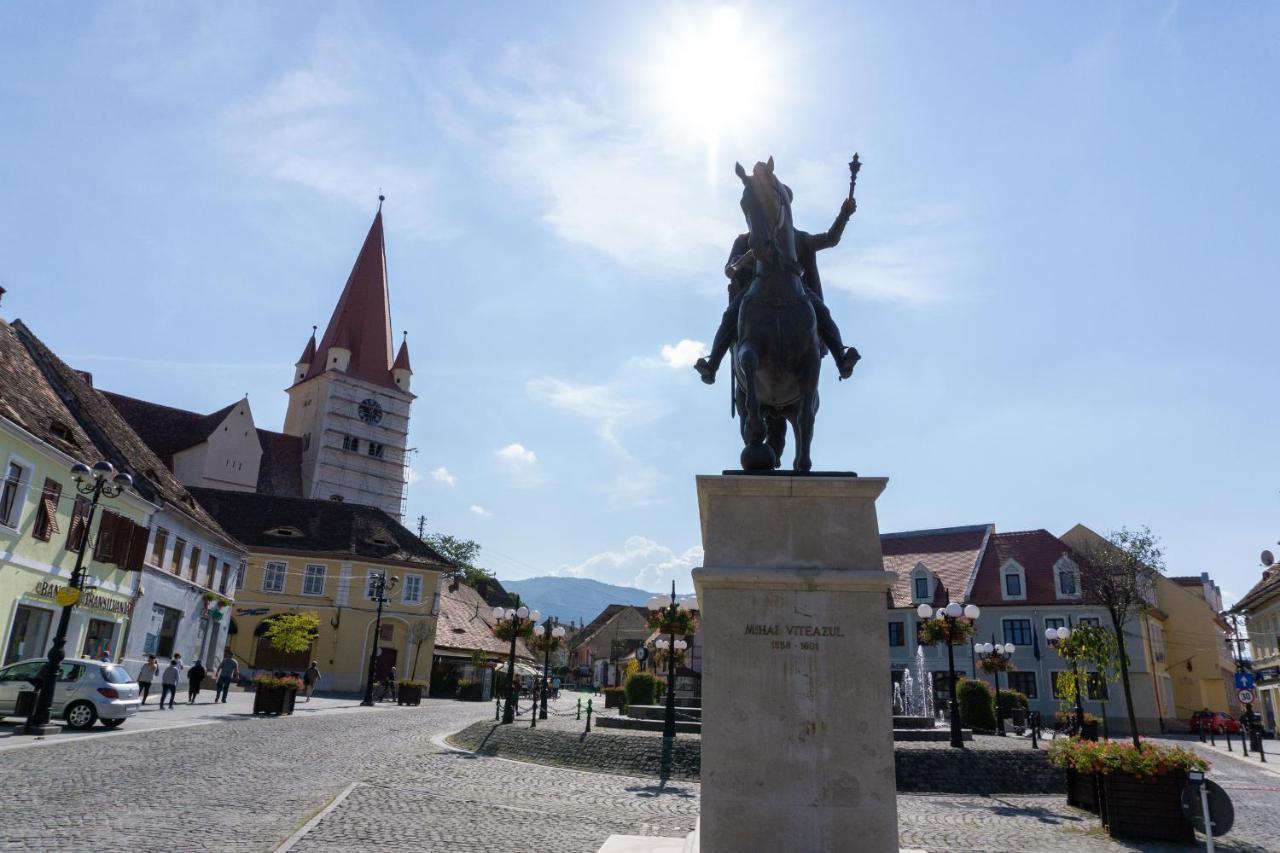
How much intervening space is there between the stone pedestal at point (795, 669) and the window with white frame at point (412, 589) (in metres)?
47.6

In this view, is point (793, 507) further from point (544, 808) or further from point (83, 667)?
point (83, 667)

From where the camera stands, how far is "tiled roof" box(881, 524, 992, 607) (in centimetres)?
5153

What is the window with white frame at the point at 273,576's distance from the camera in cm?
4875

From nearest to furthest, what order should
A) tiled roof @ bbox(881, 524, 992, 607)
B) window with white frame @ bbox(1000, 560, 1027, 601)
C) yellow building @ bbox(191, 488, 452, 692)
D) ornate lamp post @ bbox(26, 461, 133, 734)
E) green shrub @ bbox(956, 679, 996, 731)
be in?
ornate lamp post @ bbox(26, 461, 133, 734) → green shrub @ bbox(956, 679, 996, 731) → yellow building @ bbox(191, 488, 452, 692) → window with white frame @ bbox(1000, 560, 1027, 601) → tiled roof @ bbox(881, 524, 992, 607)

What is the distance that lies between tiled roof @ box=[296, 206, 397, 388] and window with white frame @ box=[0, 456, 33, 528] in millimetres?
58601

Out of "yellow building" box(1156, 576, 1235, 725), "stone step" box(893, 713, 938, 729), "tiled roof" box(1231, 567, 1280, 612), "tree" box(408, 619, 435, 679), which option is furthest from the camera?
"yellow building" box(1156, 576, 1235, 725)

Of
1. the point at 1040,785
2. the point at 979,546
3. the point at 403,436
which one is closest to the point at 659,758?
the point at 1040,785

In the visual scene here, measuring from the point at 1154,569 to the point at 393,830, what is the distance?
135ft

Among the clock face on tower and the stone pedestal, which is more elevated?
the clock face on tower

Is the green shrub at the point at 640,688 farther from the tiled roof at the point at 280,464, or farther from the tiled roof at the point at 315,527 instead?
the tiled roof at the point at 280,464

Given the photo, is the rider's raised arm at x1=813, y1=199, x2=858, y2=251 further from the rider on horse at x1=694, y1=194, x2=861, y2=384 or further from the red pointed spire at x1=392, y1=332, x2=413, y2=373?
the red pointed spire at x1=392, y1=332, x2=413, y2=373

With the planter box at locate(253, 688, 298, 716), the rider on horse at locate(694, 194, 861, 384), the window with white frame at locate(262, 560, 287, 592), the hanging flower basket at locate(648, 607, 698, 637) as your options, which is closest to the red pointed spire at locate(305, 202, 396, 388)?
the window with white frame at locate(262, 560, 287, 592)

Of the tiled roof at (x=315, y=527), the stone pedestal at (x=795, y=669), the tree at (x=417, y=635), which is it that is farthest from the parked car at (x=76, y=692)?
the tree at (x=417, y=635)

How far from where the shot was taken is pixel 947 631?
2152 centimetres
